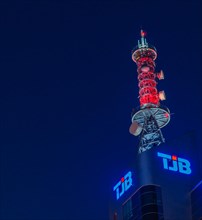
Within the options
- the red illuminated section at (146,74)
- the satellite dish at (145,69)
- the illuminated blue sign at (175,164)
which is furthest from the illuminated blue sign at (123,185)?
the satellite dish at (145,69)

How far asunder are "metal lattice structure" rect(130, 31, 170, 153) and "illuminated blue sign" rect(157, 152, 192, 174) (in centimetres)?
1016

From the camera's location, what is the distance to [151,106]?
110625 millimetres

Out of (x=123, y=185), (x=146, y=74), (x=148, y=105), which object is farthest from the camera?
(x=146, y=74)

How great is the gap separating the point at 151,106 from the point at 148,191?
24.0m

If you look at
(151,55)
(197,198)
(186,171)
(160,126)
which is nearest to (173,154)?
(186,171)

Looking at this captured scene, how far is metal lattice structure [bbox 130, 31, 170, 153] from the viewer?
10631cm

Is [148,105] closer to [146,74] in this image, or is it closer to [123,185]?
[146,74]

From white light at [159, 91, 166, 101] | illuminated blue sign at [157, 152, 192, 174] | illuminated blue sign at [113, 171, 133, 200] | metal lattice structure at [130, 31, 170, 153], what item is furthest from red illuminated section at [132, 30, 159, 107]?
illuminated blue sign at [157, 152, 192, 174]

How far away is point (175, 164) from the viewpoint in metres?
92.6

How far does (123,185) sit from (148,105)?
19.0 m

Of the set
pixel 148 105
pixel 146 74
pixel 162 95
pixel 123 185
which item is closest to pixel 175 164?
pixel 123 185

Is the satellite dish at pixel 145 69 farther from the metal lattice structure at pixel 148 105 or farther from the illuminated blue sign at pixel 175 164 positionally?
the illuminated blue sign at pixel 175 164

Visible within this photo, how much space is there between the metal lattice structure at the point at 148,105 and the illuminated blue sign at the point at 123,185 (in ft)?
26.9

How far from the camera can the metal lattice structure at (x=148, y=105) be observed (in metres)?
106
